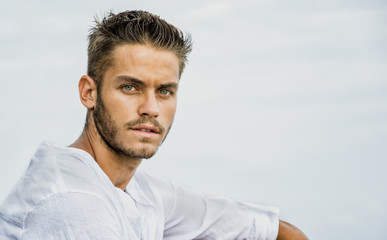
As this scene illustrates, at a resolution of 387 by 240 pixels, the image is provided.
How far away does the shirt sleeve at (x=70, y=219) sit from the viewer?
7.96 ft

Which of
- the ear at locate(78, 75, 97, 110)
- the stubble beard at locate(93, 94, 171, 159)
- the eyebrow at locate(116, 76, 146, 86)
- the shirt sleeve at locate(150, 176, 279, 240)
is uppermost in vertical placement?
the eyebrow at locate(116, 76, 146, 86)

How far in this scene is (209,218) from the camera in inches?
142

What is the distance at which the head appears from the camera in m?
2.95

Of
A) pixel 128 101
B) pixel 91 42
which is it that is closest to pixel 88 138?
pixel 128 101

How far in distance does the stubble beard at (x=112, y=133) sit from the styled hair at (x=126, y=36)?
0.55 feet

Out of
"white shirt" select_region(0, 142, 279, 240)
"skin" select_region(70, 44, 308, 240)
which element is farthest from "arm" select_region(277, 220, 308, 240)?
"skin" select_region(70, 44, 308, 240)

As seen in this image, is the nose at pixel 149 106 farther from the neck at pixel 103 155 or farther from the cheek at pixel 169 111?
the neck at pixel 103 155

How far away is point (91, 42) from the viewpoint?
128 inches

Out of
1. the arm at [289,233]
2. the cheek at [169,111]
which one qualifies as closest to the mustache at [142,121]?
the cheek at [169,111]

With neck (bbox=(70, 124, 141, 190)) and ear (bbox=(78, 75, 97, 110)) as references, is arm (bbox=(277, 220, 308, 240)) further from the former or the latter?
ear (bbox=(78, 75, 97, 110))

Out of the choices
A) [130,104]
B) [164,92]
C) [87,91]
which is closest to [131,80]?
[130,104]

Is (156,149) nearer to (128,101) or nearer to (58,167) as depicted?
(128,101)

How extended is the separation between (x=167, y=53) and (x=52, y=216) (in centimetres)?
Result: 117

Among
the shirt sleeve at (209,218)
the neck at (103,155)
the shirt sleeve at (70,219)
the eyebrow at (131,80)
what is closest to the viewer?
the shirt sleeve at (70,219)
